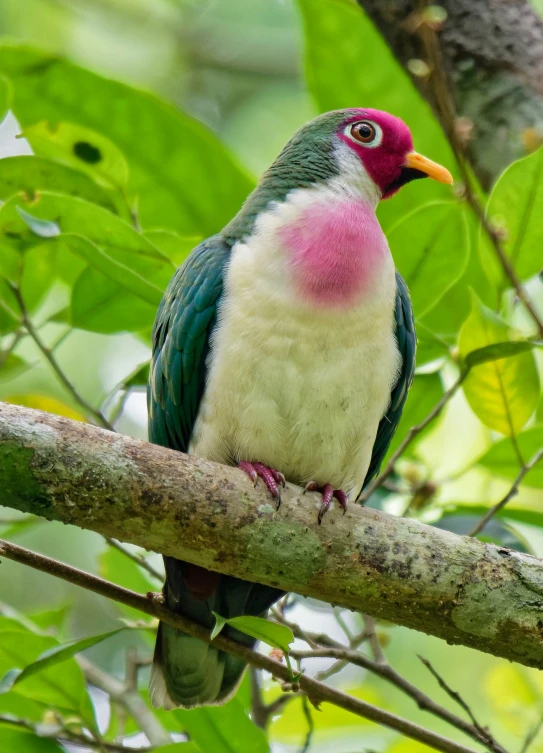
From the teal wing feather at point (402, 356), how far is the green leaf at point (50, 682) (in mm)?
1165

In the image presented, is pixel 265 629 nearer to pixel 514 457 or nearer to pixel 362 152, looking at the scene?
pixel 514 457

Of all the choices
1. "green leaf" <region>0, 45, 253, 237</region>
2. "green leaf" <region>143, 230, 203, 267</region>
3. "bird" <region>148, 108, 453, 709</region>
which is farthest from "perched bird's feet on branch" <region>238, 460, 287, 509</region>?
"green leaf" <region>0, 45, 253, 237</region>

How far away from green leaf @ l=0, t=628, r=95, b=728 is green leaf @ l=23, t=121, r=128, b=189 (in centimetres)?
147

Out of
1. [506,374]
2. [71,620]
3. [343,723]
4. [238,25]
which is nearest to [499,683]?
[343,723]

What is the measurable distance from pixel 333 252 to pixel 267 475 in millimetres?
727

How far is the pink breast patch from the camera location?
291 cm

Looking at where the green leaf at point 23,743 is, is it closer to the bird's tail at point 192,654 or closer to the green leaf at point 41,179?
the bird's tail at point 192,654

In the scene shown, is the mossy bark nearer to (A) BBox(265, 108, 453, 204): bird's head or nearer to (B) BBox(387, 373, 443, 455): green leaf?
(A) BBox(265, 108, 453, 204): bird's head

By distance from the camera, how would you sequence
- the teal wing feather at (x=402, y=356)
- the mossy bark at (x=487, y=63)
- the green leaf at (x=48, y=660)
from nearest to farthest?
the green leaf at (x=48, y=660)
the teal wing feather at (x=402, y=356)
the mossy bark at (x=487, y=63)

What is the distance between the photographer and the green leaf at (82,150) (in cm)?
331

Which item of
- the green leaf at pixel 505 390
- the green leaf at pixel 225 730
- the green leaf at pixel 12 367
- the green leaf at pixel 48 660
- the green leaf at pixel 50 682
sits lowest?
the green leaf at pixel 50 682

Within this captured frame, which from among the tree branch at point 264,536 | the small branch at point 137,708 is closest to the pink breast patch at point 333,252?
the tree branch at point 264,536

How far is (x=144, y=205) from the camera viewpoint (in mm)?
3762

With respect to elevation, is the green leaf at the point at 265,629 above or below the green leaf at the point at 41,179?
below
